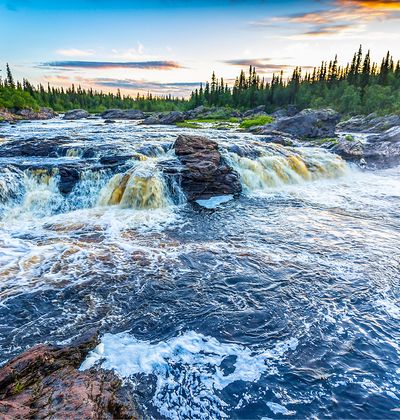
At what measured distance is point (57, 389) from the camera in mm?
4629

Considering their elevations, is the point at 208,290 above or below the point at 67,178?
below

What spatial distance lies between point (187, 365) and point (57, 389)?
2.50m

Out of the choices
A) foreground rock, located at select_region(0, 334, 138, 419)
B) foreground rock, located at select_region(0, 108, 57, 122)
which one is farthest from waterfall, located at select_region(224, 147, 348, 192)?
foreground rock, located at select_region(0, 108, 57, 122)

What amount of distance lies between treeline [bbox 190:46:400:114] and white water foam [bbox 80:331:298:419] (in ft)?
204

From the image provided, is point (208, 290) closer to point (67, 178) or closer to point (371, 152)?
point (67, 178)

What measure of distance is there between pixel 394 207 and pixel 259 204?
23.3ft

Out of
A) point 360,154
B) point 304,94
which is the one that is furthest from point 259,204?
point 304,94

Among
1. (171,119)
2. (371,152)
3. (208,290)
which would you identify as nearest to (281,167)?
(371,152)

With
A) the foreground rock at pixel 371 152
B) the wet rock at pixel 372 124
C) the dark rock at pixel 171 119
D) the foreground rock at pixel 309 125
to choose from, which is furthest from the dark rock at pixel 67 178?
the dark rock at pixel 171 119

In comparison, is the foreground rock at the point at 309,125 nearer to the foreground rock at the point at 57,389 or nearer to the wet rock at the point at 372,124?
the wet rock at the point at 372,124

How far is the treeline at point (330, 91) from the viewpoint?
6894cm

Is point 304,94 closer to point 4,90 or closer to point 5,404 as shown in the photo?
point 4,90

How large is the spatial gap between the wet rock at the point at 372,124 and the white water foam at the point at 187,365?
5086cm

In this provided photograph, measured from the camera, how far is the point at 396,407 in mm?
5305
